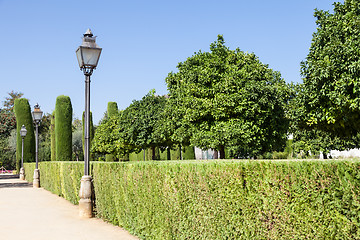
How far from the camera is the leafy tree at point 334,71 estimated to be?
14.2 m

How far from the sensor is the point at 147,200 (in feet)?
24.1

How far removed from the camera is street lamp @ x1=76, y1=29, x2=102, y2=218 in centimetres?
1027

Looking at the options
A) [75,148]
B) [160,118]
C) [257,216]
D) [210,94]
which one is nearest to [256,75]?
[210,94]

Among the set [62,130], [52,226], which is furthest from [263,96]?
[62,130]

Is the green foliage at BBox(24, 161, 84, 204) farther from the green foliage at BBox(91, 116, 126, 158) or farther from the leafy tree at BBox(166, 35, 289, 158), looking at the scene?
the green foliage at BBox(91, 116, 126, 158)

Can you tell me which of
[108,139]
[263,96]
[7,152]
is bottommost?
[7,152]

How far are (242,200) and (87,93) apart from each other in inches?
279

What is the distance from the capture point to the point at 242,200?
15.5ft

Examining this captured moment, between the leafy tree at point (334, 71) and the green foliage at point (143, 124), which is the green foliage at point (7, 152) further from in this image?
the leafy tree at point (334, 71)

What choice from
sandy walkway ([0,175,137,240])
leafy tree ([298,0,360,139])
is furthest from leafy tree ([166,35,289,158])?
sandy walkway ([0,175,137,240])

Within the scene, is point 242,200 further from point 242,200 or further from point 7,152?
point 7,152

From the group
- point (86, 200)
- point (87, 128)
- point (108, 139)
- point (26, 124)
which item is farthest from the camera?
point (26, 124)

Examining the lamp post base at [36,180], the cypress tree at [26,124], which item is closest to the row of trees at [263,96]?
the lamp post base at [36,180]

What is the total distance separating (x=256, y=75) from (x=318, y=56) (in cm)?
375
